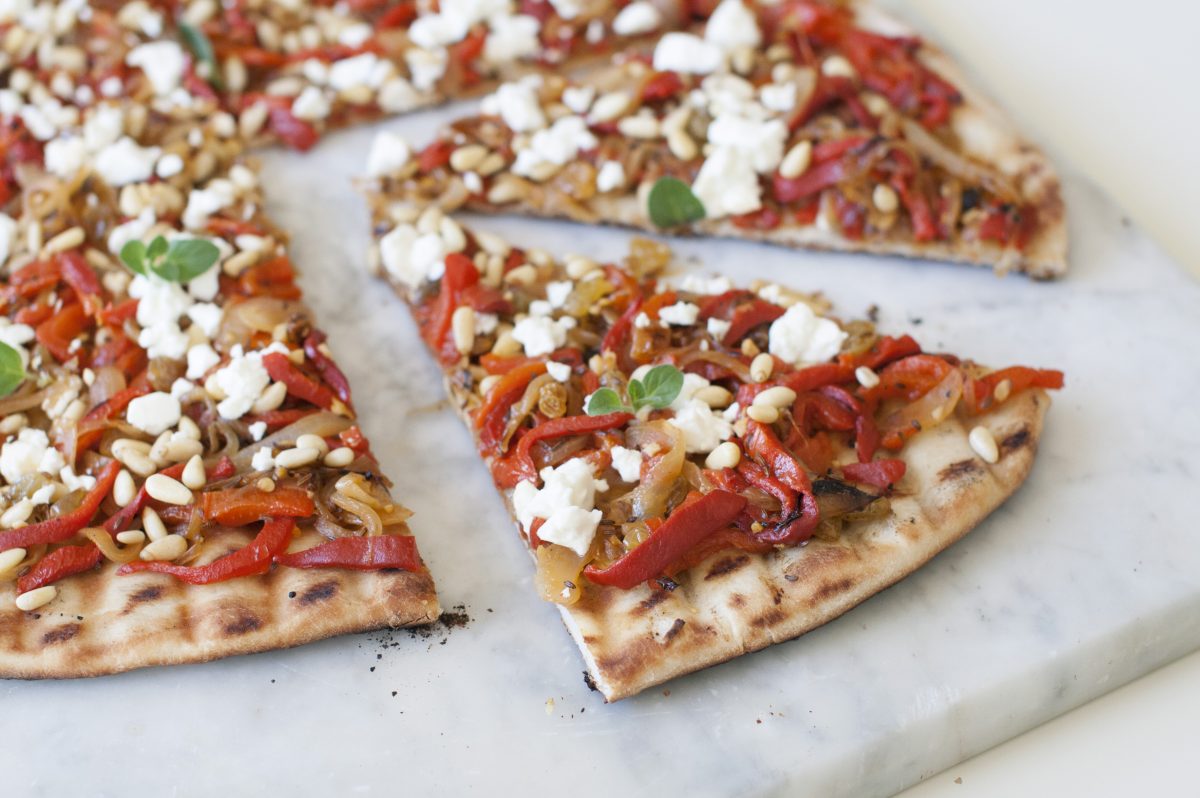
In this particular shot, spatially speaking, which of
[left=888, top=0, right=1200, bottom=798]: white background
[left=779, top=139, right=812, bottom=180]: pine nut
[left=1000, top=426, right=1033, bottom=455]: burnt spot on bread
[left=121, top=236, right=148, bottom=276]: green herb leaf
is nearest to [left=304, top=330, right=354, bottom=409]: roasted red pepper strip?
[left=121, top=236, right=148, bottom=276]: green herb leaf

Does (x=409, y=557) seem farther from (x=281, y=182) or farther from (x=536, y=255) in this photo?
(x=281, y=182)

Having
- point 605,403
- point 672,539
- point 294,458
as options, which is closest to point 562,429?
point 605,403

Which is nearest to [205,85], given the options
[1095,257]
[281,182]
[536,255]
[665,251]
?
[281,182]

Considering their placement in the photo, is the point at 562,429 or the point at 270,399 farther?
the point at 270,399

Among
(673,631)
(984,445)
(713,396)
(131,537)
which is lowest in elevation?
(131,537)

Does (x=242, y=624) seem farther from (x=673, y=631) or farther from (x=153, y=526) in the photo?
(x=673, y=631)

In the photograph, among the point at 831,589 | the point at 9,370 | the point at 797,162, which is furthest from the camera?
the point at 797,162

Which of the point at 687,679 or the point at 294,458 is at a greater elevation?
the point at 687,679
